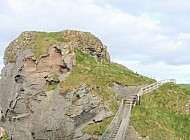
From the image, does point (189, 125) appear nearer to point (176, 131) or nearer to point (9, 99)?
point (176, 131)

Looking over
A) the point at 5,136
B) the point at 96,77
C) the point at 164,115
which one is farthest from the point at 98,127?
the point at 5,136

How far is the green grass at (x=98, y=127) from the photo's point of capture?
44156 mm

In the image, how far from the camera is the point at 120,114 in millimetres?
44438

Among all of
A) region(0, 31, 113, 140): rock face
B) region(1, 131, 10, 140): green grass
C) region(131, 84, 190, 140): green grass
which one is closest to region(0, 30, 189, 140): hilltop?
region(0, 31, 113, 140): rock face

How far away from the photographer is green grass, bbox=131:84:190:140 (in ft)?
146

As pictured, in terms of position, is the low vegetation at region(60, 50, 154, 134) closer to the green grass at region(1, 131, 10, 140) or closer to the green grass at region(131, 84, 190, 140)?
the green grass at region(131, 84, 190, 140)

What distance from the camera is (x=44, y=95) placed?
170 feet

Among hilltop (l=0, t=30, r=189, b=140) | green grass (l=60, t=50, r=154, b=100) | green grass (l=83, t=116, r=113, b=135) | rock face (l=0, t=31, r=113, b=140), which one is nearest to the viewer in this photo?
green grass (l=83, t=116, r=113, b=135)

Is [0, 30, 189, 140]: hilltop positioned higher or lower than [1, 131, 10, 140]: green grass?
higher

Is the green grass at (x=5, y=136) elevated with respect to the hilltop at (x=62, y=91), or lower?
lower

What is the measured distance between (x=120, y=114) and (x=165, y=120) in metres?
6.48

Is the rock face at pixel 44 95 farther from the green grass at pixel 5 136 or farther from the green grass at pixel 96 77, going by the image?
the green grass at pixel 96 77

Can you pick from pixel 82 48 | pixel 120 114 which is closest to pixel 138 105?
pixel 120 114

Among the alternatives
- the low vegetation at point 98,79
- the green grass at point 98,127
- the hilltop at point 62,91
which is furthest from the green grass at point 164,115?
the low vegetation at point 98,79
